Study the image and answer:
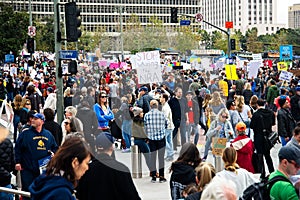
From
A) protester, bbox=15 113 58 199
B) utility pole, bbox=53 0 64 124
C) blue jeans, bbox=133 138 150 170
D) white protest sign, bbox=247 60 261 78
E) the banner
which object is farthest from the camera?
the banner

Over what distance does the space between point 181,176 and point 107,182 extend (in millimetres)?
1512

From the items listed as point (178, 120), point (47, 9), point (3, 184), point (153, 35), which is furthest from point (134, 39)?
point (47, 9)

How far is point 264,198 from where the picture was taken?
6062 millimetres

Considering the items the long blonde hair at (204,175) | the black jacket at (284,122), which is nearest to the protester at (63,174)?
the long blonde hair at (204,175)

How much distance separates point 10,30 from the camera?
5028cm

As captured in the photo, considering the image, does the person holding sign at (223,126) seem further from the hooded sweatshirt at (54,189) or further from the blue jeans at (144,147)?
the hooded sweatshirt at (54,189)

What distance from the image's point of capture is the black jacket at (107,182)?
21.9ft

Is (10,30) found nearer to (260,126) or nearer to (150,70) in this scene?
(150,70)

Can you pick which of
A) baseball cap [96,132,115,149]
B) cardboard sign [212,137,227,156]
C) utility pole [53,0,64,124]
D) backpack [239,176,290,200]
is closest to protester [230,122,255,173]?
cardboard sign [212,137,227,156]

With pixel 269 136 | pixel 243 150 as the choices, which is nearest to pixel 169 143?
pixel 269 136

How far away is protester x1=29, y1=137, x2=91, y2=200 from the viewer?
5.08 m

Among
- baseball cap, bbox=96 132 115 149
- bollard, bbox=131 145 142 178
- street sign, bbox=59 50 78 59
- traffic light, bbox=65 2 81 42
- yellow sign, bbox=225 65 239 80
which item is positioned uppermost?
traffic light, bbox=65 2 81 42

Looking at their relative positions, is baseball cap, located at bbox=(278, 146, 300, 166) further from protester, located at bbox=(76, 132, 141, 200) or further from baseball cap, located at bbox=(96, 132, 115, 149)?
baseball cap, located at bbox=(96, 132, 115, 149)

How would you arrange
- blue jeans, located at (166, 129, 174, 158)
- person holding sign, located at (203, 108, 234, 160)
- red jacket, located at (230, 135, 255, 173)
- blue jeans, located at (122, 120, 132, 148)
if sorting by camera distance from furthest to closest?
blue jeans, located at (122, 120, 132, 148) → blue jeans, located at (166, 129, 174, 158) → person holding sign, located at (203, 108, 234, 160) → red jacket, located at (230, 135, 255, 173)
